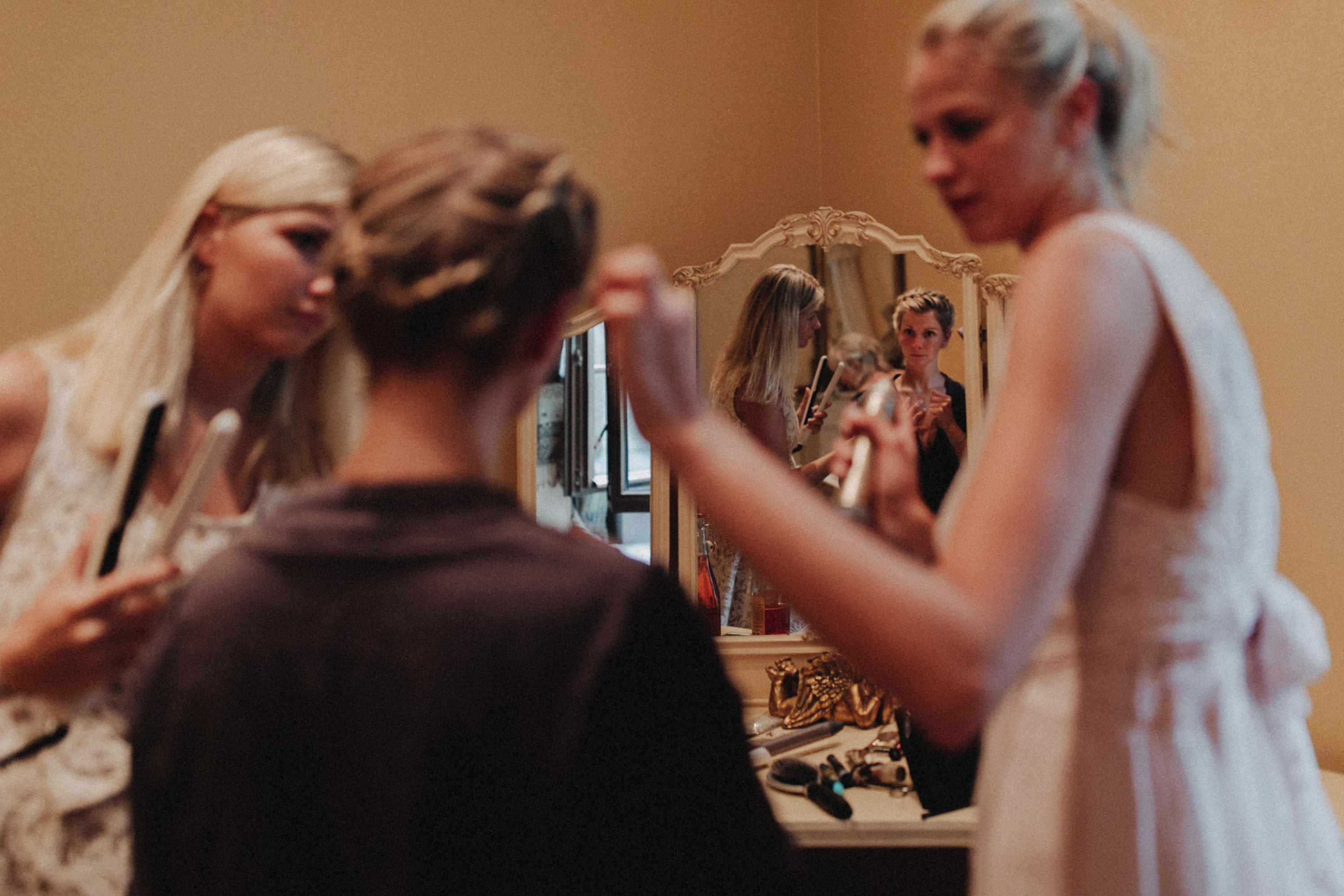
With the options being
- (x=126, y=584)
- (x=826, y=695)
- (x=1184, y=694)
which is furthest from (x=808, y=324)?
(x=126, y=584)

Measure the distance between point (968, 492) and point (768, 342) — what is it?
1211 millimetres

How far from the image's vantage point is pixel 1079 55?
66 cm

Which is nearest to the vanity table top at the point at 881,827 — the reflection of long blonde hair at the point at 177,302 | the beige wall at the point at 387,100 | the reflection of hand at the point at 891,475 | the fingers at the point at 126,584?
the reflection of hand at the point at 891,475

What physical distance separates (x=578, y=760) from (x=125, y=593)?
1.19 feet

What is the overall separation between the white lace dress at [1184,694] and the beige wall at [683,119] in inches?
9.3

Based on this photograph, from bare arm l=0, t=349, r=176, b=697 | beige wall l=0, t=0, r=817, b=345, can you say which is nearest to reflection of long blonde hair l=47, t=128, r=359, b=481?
bare arm l=0, t=349, r=176, b=697

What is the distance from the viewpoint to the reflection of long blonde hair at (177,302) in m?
0.88

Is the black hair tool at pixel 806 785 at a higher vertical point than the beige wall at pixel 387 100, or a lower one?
lower

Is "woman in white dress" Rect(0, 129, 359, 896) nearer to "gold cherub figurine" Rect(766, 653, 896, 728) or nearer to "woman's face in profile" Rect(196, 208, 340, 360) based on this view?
"woman's face in profile" Rect(196, 208, 340, 360)

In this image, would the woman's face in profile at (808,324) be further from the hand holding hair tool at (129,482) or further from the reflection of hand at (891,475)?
the hand holding hair tool at (129,482)

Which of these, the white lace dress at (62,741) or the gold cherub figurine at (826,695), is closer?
the white lace dress at (62,741)

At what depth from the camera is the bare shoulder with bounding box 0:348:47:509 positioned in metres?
0.86

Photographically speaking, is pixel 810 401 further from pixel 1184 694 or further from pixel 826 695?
pixel 1184 694

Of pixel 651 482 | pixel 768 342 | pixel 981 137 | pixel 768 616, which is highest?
pixel 981 137
